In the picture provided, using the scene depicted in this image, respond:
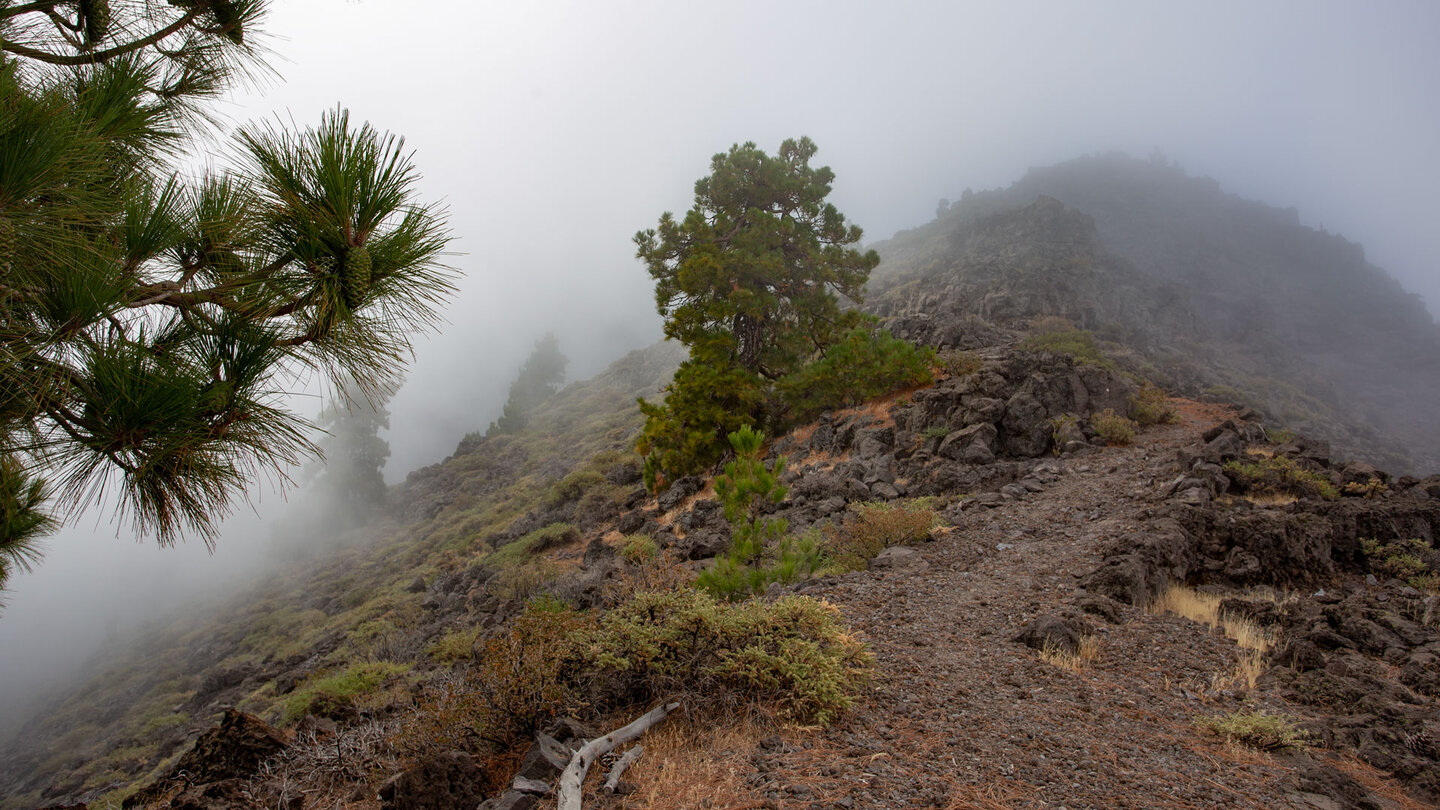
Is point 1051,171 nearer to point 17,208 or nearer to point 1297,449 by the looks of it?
point 1297,449

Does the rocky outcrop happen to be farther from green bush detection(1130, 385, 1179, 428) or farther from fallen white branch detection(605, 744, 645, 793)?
green bush detection(1130, 385, 1179, 428)

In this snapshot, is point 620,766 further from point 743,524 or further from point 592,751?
point 743,524

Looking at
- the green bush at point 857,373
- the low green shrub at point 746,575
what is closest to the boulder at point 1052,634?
the low green shrub at point 746,575

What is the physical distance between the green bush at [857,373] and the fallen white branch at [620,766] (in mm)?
10902

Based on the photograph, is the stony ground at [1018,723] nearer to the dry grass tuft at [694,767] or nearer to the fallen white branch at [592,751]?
the dry grass tuft at [694,767]

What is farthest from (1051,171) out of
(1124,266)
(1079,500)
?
(1079,500)

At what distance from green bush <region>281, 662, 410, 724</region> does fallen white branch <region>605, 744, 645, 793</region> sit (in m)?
3.78

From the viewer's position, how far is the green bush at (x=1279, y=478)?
707 centimetres

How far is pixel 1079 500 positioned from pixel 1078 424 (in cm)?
327

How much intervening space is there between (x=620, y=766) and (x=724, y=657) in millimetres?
920

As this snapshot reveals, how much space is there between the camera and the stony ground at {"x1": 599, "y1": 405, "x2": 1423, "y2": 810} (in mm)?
2564

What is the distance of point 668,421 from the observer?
13.8 meters

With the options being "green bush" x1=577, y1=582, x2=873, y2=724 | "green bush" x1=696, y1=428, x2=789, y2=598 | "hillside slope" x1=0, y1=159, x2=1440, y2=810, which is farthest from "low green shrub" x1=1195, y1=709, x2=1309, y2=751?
"green bush" x1=696, y1=428, x2=789, y2=598

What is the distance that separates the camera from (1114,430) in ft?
34.1
